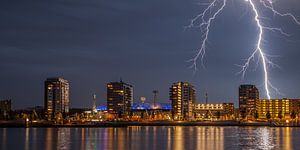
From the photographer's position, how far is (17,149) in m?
49.6

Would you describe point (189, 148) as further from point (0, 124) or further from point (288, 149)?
point (0, 124)

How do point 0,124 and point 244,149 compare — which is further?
point 0,124

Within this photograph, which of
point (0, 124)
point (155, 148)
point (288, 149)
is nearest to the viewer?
point (288, 149)

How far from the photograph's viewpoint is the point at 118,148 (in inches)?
1928

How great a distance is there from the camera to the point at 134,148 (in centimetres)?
4953

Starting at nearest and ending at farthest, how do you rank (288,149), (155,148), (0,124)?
1. (288,149)
2. (155,148)
3. (0,124)

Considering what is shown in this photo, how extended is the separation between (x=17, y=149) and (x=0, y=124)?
117 m

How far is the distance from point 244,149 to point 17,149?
1877 cm

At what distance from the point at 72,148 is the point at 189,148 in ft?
31.7

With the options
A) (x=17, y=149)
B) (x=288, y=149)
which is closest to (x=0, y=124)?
(x=17, y=149)

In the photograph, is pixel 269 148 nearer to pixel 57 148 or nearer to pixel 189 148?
pixel 189 148

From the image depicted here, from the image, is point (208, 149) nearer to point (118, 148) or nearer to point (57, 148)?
point (118, 148)

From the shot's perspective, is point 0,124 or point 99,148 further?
point 0,124

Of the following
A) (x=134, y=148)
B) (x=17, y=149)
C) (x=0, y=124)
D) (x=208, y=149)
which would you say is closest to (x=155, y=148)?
(x=134, y=148)
